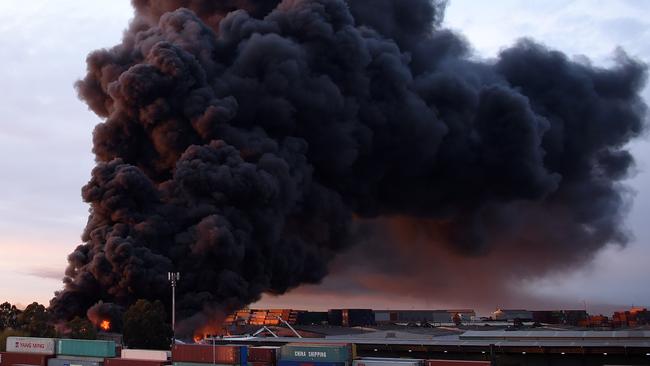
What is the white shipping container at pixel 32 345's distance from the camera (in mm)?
44438

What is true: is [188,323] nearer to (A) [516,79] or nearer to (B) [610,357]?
(B) [610,357]

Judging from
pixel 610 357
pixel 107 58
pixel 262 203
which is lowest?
pixel 610 357

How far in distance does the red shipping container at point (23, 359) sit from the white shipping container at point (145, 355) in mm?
6063

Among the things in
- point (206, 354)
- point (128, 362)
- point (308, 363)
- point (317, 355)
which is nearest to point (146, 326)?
point (128, 362)

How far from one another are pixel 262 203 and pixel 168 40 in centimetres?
1773

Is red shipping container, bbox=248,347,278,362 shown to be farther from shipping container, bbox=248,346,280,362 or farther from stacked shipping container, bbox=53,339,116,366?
stacked shipping container, bbox=53,339,116,366

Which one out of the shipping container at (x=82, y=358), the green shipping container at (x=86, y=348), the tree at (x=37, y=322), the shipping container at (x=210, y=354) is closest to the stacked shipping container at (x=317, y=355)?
the shipping container at (x=210, y=354)

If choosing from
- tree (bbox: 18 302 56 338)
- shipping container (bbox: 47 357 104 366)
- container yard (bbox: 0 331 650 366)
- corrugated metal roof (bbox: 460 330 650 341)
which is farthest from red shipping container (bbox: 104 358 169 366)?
corrugated metal roof (bbox: 460 330 650 341)

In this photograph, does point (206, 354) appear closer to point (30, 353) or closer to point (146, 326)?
point (30, 353)

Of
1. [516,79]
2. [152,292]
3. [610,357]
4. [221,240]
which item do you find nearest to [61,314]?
[152,292]

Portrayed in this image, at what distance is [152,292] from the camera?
55.5 metres

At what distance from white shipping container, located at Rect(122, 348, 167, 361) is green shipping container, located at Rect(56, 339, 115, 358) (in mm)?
957

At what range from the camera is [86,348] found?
42.6m

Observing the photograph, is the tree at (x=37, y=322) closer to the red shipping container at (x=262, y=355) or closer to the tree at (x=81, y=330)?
the tree at (x=81, y=330)
